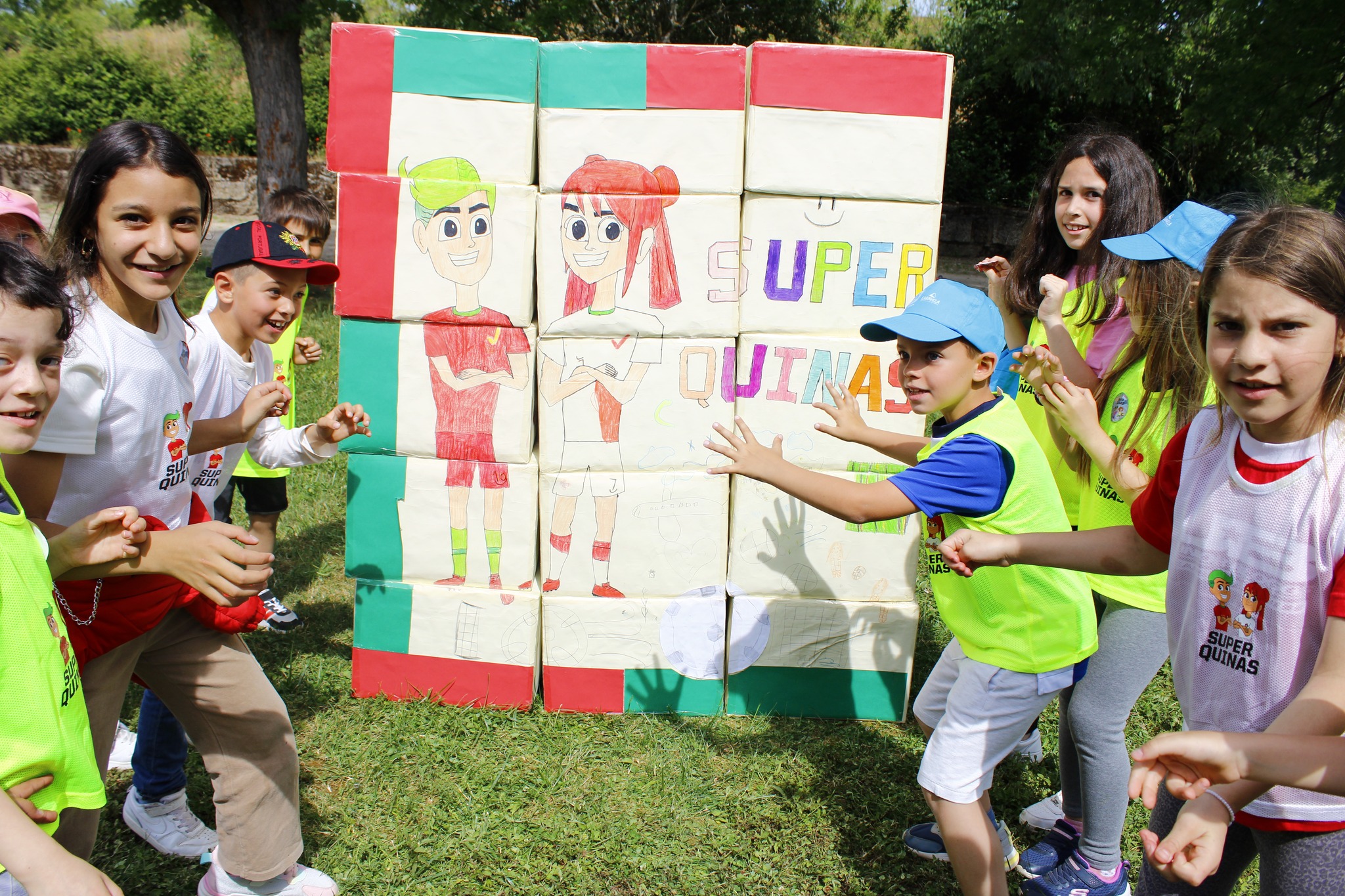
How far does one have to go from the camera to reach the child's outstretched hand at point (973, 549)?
1.89 m

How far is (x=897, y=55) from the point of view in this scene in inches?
115

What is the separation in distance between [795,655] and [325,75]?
21.7 metres

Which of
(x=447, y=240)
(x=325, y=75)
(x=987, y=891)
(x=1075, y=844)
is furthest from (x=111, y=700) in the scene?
(x=325, y=75)

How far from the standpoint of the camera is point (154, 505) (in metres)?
2.06

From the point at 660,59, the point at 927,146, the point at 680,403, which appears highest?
the point at 660,59

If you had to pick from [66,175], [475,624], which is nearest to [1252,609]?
[475,624]

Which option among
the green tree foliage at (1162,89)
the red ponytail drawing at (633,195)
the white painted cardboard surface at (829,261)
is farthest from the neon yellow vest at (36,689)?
the green tree foliage at (1162,89)

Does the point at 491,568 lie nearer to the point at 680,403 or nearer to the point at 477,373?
the point at 477,373

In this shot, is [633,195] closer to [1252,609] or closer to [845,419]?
[845,419]

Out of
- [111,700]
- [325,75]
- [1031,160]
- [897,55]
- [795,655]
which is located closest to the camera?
[111,700]

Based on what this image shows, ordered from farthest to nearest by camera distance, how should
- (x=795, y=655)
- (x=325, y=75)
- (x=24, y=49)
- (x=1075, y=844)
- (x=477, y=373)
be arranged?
(x=325, y=75), (x=24, y=49), (x=795, y=655), (x=477, y=373), (x=1075, y=844)

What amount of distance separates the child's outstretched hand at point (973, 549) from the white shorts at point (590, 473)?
148 cm

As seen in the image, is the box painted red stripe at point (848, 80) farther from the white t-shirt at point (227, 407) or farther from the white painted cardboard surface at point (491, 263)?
the white t-shirt at point (227, 407)

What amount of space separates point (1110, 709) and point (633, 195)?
82.7 inches
